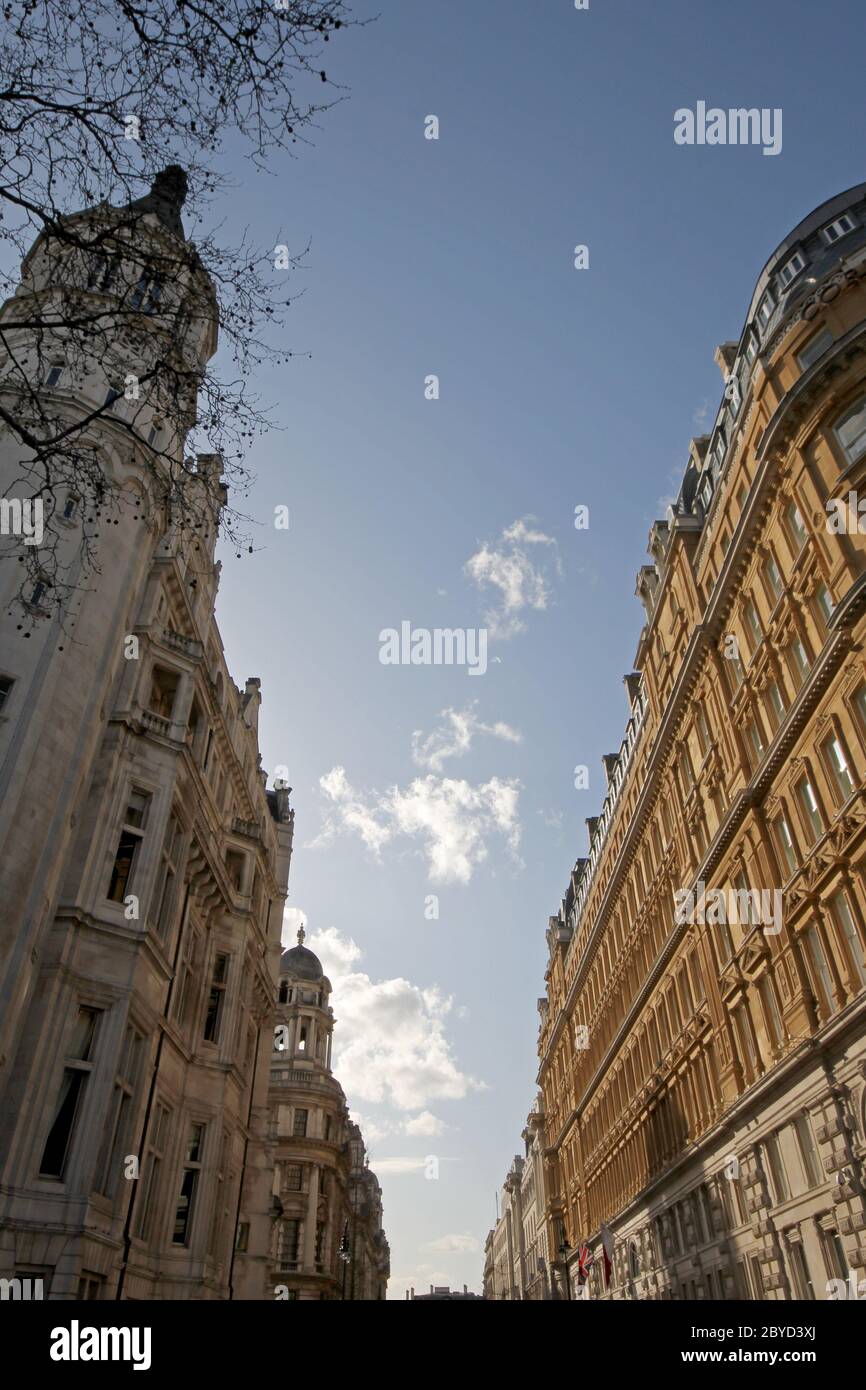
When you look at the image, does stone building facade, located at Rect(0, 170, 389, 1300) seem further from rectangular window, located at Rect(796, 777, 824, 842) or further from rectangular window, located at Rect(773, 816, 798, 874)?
rectangular window, located at Rect(773, 816, 798, 874)

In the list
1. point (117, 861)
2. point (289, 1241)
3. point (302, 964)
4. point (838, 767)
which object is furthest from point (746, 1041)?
point (302, 964)

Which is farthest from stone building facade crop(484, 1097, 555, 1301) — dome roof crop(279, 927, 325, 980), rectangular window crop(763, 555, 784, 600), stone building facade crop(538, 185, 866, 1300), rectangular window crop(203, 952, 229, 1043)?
rectangular window crop(763, 555, 784, 600)

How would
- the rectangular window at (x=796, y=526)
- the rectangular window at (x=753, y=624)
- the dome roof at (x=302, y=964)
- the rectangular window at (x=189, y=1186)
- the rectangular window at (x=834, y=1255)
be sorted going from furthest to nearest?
the dome roof at (x=302, y=964)
the rectangular window at (x=753, y=624)
the rectangular window at (x=189, y=1186)
the rectangular window at (x=796, y=526)
the rectangular window at (x=834, y=1255)

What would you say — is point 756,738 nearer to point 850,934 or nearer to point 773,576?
point 773,576

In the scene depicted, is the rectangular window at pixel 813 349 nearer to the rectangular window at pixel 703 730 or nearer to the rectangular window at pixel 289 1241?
the rectangular window at pixel 703 730

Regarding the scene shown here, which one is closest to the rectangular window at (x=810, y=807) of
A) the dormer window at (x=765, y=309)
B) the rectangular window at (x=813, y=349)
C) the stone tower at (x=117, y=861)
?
the rectangular window at (x=813, y=349)

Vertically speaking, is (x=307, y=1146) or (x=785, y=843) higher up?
(x=307, y=1146)

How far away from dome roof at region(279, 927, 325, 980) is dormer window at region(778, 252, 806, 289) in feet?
222

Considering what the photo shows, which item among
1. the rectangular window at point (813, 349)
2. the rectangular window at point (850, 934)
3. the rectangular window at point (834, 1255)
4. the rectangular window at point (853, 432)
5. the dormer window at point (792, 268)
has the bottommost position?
the rectangular window at point (834, 1255)

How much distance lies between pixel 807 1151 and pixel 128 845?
20.7 m

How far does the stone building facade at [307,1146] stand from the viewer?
6556cm

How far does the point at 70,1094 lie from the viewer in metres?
22.0

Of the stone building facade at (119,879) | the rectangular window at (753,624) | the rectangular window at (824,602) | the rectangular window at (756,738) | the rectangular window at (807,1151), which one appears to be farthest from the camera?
the rectangular window at (753,624)

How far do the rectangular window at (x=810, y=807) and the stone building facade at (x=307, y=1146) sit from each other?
46322mm
